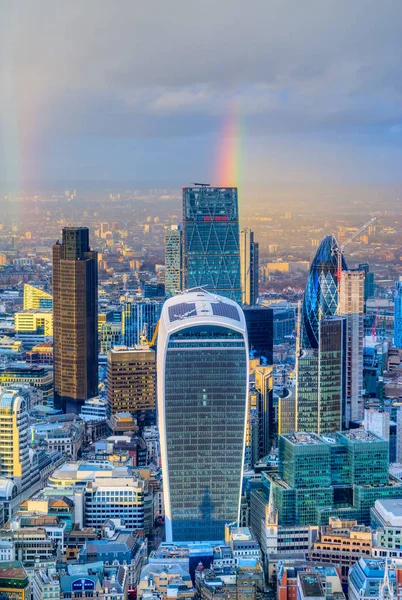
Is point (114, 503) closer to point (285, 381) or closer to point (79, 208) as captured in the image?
point (285, 381)

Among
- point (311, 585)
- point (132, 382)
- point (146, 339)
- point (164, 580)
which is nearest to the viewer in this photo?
point (311, 585)

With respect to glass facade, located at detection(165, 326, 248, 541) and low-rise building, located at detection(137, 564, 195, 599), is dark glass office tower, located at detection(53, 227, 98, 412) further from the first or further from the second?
low-rise building, located at detection(137, 564, 195, 599)

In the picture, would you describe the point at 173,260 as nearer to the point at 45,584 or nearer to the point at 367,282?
the point at 367,282

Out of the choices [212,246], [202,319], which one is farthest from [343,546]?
[212,246]

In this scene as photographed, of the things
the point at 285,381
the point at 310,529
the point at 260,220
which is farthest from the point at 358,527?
the point at 260,220

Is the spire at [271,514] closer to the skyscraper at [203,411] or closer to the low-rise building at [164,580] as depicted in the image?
the skyscraper at [203,411]

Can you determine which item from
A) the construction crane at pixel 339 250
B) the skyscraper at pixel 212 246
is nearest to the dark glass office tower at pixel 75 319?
the skyscraper at pixel 212 246

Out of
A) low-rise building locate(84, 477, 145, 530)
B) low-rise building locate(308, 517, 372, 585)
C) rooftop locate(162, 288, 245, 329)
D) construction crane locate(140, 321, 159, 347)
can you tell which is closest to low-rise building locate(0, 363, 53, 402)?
construction crane locate(140, 321, 159, 347)
